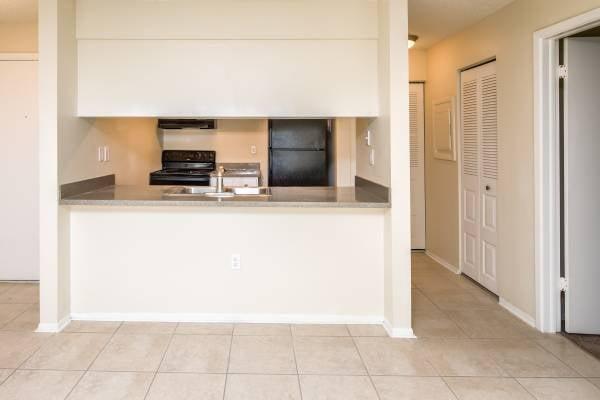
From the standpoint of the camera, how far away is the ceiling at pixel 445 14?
3756 mm

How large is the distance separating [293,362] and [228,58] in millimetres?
2138

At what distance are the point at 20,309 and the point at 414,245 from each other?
415cm

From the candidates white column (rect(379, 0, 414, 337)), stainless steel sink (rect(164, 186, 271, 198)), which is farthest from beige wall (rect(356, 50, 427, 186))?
stainless steel sink (rect(164, 186, 271, 198))

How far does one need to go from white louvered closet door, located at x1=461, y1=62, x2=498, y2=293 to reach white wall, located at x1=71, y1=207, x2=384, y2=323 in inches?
49.8

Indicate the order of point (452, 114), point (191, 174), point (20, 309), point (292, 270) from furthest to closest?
point (191, 174)
point (452, 114)
point (20, 309)
point (292, 270)

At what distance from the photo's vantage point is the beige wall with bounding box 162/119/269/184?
638cm

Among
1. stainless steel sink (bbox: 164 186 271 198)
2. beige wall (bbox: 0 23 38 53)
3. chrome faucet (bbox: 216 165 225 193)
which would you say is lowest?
stainless steel sink (bbox: 164 186 271 198)

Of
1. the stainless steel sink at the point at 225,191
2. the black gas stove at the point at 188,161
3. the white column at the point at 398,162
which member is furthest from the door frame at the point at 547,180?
the black gas stove at the point at 188,161

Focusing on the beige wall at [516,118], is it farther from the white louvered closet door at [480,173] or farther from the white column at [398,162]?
the white column at [398,162]

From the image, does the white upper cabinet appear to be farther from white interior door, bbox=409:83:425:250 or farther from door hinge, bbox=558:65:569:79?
white interior door, bbox=409:83:425:250

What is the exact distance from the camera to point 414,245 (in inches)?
236

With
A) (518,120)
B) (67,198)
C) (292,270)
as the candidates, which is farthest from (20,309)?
(518,120)

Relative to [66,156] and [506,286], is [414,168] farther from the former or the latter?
[66,156]

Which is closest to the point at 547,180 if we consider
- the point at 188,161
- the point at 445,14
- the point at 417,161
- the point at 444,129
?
the point at 445,14
